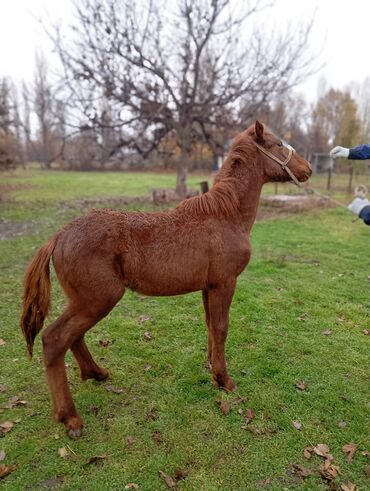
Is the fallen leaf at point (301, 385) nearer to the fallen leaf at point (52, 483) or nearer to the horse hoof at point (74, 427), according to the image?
the horse hoof at point (74, 427)

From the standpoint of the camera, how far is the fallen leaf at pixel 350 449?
2511 mm

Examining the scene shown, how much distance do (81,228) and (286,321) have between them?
3.06 metres

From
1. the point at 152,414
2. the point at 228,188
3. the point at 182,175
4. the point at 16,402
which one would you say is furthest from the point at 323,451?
the point at 182,175

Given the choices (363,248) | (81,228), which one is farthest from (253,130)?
(363,248)

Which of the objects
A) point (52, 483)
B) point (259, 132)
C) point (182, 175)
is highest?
point (259, 132)

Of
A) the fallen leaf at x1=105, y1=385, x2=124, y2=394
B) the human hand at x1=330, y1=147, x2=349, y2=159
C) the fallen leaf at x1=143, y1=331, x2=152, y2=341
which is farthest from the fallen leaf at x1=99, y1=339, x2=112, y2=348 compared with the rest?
the human hand at x1=330, y1=147, x2=349, y2=159

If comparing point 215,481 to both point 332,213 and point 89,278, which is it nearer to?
point 89,278

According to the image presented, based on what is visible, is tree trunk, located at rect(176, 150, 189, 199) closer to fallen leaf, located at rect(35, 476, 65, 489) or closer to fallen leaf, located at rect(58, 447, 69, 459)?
fallen leaf, located at rect(58, 447, 69, 459)

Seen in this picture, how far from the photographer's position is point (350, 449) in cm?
256

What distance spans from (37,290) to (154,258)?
3.08 feet

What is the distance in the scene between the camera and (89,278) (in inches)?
101

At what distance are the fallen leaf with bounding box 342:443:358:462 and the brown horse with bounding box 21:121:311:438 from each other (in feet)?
3.32

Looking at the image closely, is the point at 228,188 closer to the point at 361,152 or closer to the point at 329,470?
the point at 361,152

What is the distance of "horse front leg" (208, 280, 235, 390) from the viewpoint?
3.06m
